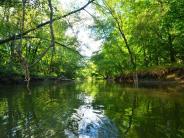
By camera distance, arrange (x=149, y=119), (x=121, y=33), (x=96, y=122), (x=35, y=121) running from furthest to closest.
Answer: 1. (x=121, y=33)
2. (x=35, y=121)
3. (x=96, y=122)
4. (x=149, y=119)

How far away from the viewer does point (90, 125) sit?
12.8 metres

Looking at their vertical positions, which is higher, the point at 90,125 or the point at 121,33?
the point at 121,33

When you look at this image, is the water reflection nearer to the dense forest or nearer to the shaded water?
the shaded water

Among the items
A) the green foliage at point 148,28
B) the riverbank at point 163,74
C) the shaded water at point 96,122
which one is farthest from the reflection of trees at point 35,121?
the riverbank at point 163,74

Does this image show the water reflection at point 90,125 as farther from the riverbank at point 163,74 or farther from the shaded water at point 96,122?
the riverbank at point 163,74

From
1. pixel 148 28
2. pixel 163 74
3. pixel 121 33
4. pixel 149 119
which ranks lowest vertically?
pixel 149 119

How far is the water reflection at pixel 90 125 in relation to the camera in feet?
36.6

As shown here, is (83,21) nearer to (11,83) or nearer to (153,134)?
(153,134)

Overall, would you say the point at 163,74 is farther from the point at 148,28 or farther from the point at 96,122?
the point at 96,122

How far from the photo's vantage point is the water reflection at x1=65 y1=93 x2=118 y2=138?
11.2 metres

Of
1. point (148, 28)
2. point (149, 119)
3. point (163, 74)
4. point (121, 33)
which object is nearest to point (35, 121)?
point (149, 119)

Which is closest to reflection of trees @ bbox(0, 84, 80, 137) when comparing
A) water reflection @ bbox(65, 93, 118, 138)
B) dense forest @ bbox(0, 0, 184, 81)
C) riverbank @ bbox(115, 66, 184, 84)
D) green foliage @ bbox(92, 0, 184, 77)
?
water reflection @ bbox(65, 93, 118, 138)

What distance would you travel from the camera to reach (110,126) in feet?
40.6

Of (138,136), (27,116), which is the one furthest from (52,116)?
(138,136)
